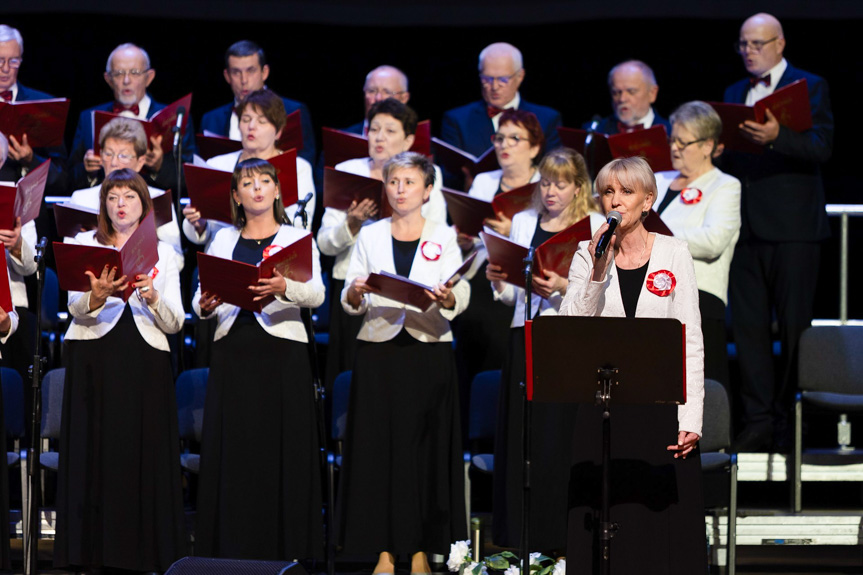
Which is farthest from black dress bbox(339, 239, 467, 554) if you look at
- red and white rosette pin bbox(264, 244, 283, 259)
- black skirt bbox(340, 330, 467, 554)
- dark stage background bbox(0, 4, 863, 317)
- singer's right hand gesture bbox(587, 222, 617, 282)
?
dark stage background bbox(0, 4, 863, 317)

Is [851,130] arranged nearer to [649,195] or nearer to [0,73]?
[649,195]

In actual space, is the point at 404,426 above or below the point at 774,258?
below

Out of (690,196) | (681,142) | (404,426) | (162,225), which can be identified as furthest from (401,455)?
(681,142)

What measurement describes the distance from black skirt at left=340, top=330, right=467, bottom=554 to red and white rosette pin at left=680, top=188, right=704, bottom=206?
133 centimetres

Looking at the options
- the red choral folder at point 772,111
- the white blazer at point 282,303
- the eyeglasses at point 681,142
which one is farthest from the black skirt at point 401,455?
the red choral folder at point 772,111

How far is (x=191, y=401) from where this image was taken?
4.77 meters

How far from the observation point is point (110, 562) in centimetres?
437

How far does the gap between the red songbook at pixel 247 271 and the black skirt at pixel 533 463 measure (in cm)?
93

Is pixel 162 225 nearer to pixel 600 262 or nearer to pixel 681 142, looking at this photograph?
pixel 681 142

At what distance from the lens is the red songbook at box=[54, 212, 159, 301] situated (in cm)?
407

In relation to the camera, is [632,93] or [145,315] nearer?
[145,315]

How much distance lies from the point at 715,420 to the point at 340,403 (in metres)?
1.52

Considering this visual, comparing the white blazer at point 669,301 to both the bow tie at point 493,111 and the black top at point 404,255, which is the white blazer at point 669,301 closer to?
the black top at point 404,255

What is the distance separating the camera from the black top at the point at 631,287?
10.8ft
